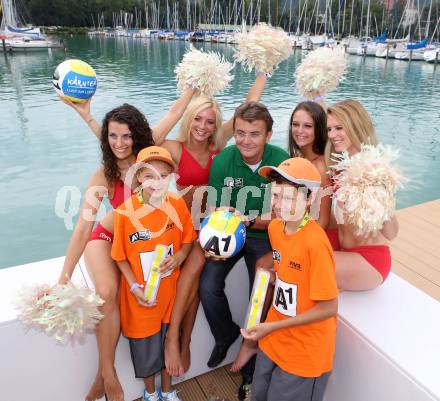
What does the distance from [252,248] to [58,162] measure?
8.49m

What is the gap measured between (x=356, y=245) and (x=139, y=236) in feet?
3.66

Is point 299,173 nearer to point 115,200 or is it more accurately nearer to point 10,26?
point 115,200

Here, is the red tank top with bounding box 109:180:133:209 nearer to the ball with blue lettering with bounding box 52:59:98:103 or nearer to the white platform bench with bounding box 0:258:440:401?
the white platform bench with bounding box 0:258:440:401

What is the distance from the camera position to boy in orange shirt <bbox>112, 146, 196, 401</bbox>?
1864 mm

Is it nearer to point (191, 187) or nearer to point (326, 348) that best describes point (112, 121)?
point (191, 187)

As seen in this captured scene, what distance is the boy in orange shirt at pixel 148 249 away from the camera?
1.86 m

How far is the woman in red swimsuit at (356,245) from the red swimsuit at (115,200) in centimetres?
114

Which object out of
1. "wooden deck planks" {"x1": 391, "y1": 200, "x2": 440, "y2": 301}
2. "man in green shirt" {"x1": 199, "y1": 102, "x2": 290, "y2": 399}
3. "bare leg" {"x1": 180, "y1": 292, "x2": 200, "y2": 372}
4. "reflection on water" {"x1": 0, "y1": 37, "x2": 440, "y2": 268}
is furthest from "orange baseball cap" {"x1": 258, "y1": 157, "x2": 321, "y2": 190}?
"reflection on water" {"x1": 0, "y1": 37, "x2": 440, "y2": 268}

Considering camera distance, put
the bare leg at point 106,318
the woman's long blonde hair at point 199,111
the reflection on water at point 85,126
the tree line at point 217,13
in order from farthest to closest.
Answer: the tree line at point 217,13 → the reflection on water at point 85,126 → the woman's long blonde hair at point 199,111 → the bare leg at point 106,318

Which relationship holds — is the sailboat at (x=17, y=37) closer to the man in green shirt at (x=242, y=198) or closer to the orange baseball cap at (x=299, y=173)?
the man in green shirt at (x=242, y=198)

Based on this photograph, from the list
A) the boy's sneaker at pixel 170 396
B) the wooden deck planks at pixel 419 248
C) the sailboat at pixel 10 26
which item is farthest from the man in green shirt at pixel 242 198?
the sailboat at pixel 10 26

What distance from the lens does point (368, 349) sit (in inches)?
66.9

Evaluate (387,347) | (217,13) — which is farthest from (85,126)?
(217,13)

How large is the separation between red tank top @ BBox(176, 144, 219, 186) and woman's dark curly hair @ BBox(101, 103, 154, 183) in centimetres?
35
